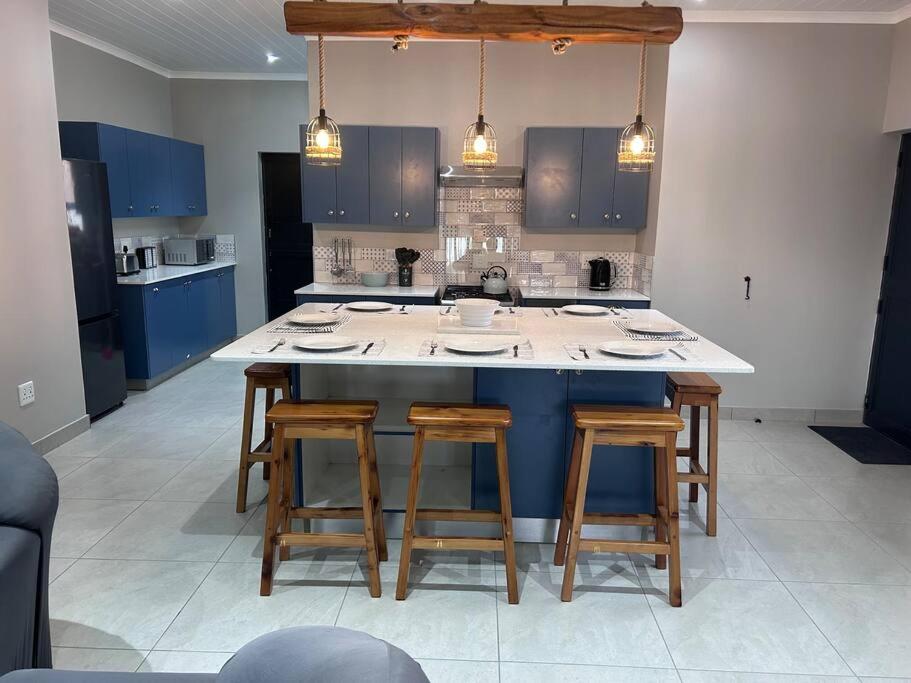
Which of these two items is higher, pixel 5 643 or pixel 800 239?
pixel 800 239

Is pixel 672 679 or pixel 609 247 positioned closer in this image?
pixel 672 679

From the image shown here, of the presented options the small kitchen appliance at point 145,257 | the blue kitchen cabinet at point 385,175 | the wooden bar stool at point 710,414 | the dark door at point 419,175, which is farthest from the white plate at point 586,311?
the small kitchen appliance at point 145,257

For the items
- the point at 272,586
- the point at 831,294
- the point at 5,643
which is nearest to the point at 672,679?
the point at 272,586

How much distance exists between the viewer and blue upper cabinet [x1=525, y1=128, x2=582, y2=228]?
194 inches

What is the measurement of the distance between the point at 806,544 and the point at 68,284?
4.43 metres

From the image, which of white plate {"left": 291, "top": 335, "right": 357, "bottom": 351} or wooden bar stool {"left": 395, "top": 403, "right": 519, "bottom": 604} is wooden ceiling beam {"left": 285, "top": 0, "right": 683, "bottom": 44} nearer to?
white plate {"left": 291, "top": 335, "right": 357, "bottom": 351}

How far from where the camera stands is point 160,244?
659cm

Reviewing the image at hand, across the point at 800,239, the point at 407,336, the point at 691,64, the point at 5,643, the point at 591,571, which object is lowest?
the point at 591,571

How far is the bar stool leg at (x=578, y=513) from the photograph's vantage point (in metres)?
2.46

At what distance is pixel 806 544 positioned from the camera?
3006 mm

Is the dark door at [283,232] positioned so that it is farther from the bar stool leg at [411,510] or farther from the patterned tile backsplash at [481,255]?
the bar stool leg at [411,510]

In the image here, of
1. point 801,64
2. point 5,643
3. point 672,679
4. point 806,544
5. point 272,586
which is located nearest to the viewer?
point 5,643

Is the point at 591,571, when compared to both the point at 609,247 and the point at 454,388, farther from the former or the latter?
the point at 609,247

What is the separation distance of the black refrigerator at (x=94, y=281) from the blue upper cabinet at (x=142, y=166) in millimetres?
660
